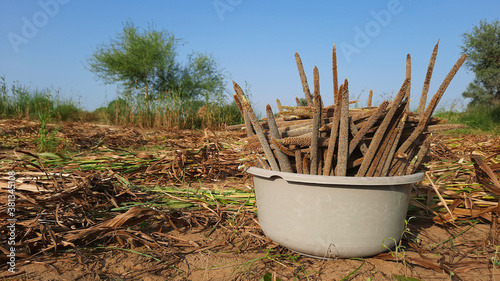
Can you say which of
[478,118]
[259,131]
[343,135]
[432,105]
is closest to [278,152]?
[259,131]

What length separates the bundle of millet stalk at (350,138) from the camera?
1.36m

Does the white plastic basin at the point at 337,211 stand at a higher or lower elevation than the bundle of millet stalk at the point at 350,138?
lower

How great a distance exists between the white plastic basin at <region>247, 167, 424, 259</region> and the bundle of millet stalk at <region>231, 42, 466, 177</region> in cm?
10

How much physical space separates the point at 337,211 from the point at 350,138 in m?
0.41

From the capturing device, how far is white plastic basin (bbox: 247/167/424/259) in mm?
1315

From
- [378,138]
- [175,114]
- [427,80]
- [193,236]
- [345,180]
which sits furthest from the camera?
[175,114]

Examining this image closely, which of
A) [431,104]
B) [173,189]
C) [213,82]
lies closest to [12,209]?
[173,189]

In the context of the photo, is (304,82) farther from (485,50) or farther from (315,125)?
(485,50)

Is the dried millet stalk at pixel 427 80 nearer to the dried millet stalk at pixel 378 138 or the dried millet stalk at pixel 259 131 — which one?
the dried millet stalk at pixel 378 138

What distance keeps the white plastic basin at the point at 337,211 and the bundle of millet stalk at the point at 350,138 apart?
0.10m

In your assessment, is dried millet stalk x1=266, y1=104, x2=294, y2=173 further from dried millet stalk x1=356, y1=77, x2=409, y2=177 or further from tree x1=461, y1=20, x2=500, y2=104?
tree x1=461, y1=20, x2=500, y2=104

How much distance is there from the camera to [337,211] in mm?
1337

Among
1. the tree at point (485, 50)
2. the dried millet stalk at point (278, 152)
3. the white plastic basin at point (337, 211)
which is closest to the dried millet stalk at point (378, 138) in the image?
the white plastic basin at point (337, 211)

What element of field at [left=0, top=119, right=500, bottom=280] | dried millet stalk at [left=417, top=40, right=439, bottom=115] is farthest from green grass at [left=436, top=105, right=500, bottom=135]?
dried millet stalk at [left=417, top=40, right=439, bottom=115]
